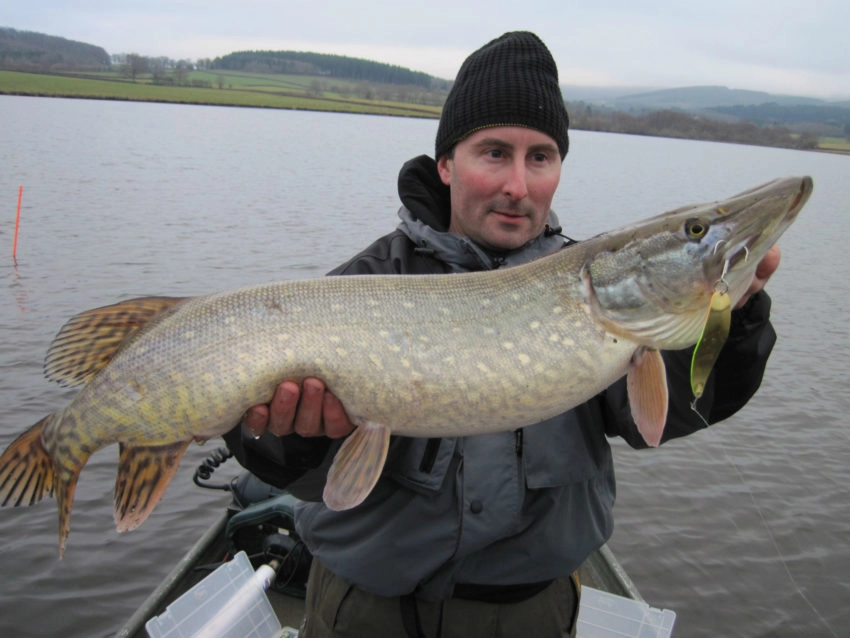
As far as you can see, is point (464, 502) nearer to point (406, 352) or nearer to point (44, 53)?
point (406, 352)

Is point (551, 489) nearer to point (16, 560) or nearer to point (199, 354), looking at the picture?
point (199, 354)

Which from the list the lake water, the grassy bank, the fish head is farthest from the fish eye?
the grassy bank

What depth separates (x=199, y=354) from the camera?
1.91 metres

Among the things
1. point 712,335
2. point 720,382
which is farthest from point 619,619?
point 712,335

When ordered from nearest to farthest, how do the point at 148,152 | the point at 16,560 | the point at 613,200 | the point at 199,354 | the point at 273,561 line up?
the point at 199,354 → the point at 273,561 → the point at 16,560 → the point at 613,200 → the point at 148,152

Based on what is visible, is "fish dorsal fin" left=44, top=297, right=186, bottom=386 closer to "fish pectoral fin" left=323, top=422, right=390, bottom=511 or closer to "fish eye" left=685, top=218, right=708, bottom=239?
"fish pectoral fin" left=323, top=422, right=390, bottom=511

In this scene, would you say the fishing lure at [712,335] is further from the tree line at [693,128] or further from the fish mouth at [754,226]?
the tree line at [693,128]

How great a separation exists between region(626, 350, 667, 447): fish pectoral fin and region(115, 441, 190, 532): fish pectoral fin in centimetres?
133

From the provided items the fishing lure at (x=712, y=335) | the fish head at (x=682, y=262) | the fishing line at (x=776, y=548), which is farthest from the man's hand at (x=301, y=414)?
the fishing line at (x=776, y=548)

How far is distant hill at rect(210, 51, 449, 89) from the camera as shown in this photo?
103 metres

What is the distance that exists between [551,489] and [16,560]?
418cm

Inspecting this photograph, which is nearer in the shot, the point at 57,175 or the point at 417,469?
the point at 417,469

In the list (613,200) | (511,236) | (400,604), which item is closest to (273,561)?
(400,604)

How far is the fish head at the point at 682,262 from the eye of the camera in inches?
72.7
